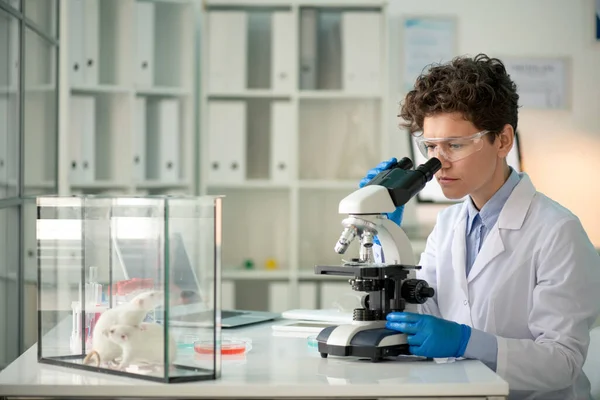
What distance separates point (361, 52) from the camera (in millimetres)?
3826

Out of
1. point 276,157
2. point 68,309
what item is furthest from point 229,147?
point 68,309

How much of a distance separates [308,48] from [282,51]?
0.41 feet

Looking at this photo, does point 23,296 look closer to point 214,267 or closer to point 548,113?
point 214,267

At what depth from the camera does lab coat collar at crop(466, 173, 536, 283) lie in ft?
6.31

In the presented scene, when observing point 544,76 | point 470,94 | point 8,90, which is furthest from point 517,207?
point 544,76

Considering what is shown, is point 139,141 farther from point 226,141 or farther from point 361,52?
point 361,52

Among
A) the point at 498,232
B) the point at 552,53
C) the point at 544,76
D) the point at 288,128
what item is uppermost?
the point at 552,53

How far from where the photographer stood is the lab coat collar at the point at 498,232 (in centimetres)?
192

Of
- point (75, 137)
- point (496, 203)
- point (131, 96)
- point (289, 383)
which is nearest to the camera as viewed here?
point (289, 383)

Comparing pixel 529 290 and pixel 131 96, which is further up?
pixel 131 96

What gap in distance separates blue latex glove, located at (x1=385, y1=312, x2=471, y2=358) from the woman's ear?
50 cm

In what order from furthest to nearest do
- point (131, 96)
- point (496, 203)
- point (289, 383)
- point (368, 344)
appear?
point (131, 96) < point (496, 203) < point (368, 344) < point (289, 383)

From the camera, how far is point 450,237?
2104 millimetres

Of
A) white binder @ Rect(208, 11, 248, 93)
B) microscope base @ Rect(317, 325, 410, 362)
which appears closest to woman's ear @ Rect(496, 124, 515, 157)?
microscope base @ Rect(317, 325, 410, 362)
